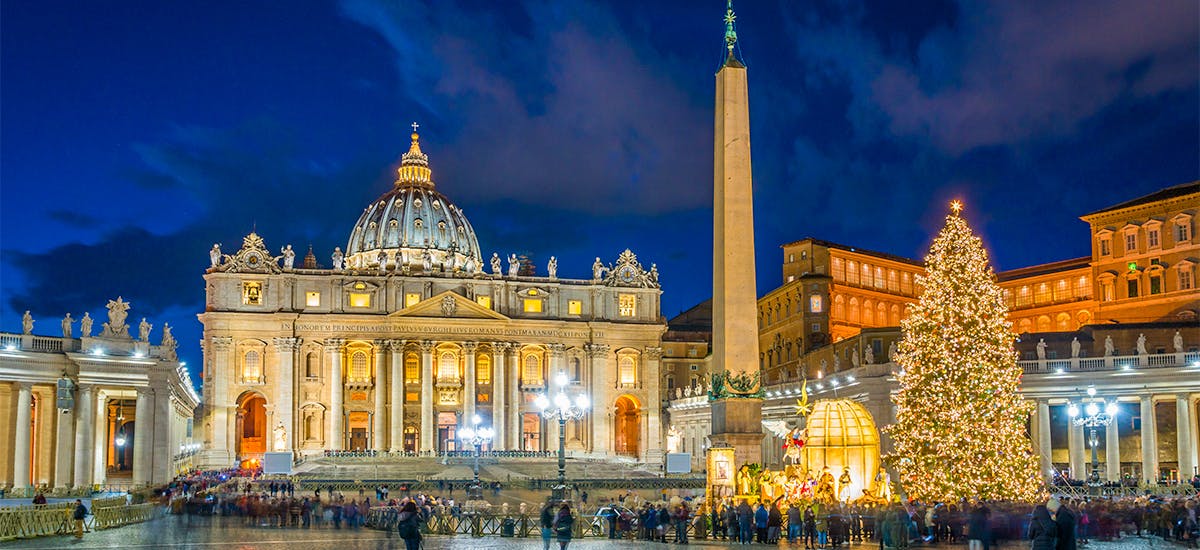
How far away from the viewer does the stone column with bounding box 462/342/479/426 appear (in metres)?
95.0

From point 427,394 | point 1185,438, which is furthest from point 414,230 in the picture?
point 1185,438

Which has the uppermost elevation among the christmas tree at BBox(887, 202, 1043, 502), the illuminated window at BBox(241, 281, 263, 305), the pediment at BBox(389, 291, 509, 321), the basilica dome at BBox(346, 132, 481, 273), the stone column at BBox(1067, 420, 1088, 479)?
the basilica dome at BBox(346, 132, 481, 273)

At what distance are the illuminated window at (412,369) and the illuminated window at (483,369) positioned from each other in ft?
14.5

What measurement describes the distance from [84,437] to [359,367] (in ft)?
153

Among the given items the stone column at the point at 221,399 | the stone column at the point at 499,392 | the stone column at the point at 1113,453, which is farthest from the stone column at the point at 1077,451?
the stone column at the point at 221,399

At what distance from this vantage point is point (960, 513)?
91.0 feet

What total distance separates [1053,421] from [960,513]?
38851 mm

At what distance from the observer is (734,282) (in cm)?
2952

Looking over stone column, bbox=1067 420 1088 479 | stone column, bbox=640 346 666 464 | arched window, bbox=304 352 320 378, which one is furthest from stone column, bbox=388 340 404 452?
stone column, bbox=1067 420 1088 479

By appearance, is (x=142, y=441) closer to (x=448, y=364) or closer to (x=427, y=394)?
(x=427, y=394)

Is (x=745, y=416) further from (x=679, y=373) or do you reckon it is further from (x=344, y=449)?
(x=679, y=373)

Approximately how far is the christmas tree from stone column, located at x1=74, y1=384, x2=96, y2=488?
102 feet

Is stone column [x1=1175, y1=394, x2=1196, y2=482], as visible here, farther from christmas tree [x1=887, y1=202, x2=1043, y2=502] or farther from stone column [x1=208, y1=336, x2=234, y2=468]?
stone column [x1=208, y1=336, x2=234, y2=468]

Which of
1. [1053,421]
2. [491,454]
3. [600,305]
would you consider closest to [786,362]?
[600,305]
